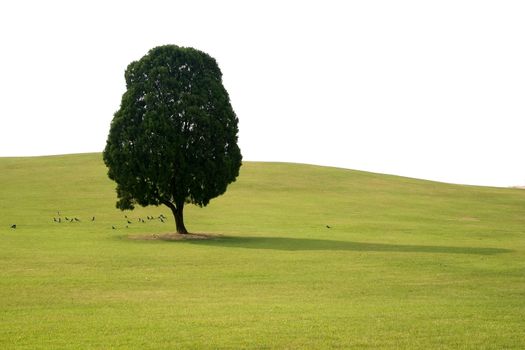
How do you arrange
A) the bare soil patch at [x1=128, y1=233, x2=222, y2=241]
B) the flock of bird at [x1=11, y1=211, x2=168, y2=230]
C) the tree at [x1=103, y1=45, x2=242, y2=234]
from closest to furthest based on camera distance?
the bare soil patch at [x1=128, y1=233, x2=222, y2=241] → the tree at [x1=103, y1=45, x2=242, y2=234] → the flock of bird at [x1=11, y1=211, x2=168, y2=230]

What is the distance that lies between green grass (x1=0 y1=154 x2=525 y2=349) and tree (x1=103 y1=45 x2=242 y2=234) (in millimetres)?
4321

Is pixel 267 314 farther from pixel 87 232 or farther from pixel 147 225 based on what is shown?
pixel 147 225

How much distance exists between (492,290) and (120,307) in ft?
48.8

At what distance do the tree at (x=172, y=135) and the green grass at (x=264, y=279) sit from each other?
4.32 m

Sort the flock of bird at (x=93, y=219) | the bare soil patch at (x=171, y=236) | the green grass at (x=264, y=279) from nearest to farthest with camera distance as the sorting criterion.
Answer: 1. the green grass at (x=264, y=279)
2. the bare soil patch at (x=171, y=236)
3. the flock of bird at (x=93, y=219)

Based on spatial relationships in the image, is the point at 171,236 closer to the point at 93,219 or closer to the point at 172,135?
the point at 172,135

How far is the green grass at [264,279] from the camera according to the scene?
16.7 metres

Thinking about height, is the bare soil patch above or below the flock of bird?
below

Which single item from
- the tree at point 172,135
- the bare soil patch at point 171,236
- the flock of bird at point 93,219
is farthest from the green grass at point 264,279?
the tree at point 172,135

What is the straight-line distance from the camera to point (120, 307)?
20562 millimetres

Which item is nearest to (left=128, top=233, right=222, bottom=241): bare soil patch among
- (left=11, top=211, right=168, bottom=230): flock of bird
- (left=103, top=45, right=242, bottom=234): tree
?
(left=103, top=45, right=242, bottom=234): tree

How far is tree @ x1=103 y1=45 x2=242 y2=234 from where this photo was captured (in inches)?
1853

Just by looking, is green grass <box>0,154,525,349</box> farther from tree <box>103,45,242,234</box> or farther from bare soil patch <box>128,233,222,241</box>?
tree <box>103,45,242,234</box>

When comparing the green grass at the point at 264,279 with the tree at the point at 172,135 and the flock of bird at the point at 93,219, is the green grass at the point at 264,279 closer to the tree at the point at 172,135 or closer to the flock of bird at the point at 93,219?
the flock of bird at the point at 93,219
